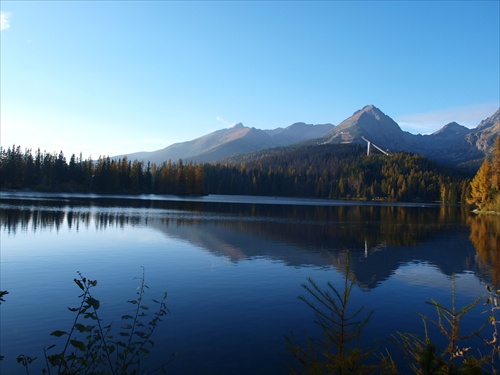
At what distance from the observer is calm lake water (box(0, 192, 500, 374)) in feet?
50.1

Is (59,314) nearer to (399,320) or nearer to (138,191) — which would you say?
(399,320)

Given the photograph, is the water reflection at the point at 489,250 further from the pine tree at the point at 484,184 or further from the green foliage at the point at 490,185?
the pine tree at the point at 484,184

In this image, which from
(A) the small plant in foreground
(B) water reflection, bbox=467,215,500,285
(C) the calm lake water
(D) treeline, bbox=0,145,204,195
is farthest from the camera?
(D) treeline, bbox=0,145,204,195

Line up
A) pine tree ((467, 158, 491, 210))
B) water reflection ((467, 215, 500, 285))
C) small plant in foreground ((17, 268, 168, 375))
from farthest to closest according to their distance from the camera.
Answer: pine tree ((467, 158, 491, 210)), water reflection ((467, 215, 500, 285)), small plant in foreground ((17, 268, 168, 375))

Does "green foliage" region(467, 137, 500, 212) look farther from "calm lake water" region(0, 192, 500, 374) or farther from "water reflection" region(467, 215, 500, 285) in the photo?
"calm lake water" region(0, 192, 500, 374)

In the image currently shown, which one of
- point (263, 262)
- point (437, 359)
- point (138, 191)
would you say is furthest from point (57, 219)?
point (138, 191)

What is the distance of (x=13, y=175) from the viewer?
14188 centimetres

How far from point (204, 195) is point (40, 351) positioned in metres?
180

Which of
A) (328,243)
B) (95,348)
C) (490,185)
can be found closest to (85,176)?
(328,243)

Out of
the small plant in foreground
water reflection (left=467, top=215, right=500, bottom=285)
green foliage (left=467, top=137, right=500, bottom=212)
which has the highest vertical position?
green foliage (left=467, top=137, right=500, bottom=212)

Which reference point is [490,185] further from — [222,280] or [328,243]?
[222,280]

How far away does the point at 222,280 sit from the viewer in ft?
84.6

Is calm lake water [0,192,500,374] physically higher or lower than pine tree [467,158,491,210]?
lower

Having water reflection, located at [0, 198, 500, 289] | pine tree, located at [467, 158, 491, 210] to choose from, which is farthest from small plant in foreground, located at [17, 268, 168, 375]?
pine tree, located at [467, 158, 491, 210]
